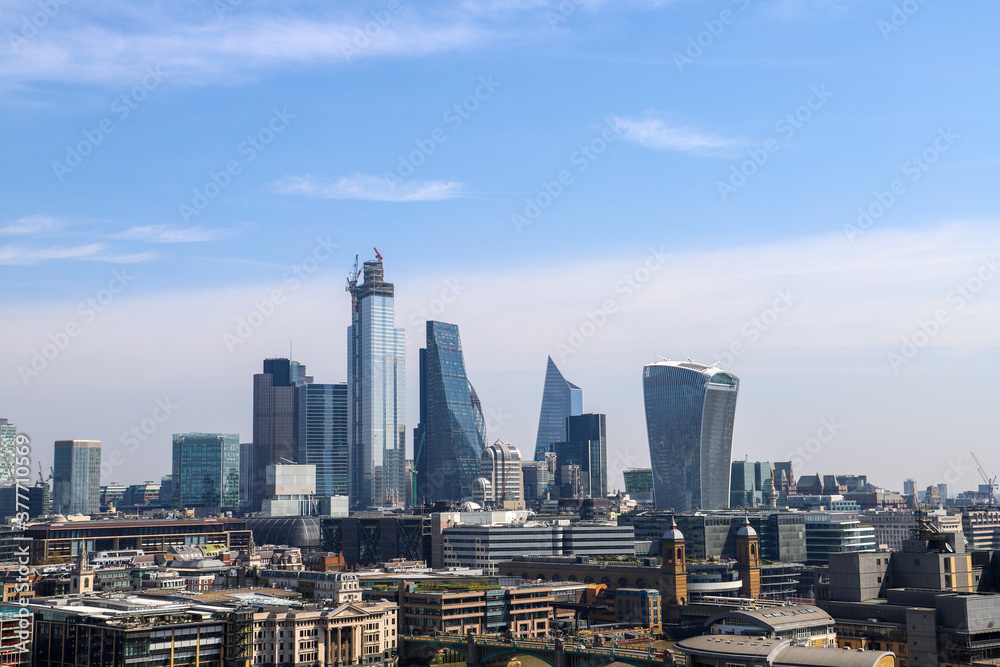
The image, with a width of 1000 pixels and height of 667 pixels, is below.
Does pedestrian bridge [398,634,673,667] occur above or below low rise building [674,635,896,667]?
below

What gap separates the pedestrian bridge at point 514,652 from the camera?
144m

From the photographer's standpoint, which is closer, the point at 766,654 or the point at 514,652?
the point at 766,654

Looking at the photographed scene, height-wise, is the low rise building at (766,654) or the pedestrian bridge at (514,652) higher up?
the low rise building at (766,654)

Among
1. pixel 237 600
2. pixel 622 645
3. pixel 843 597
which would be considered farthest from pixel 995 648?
pixel 237 600

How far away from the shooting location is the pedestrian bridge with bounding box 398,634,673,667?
144 m

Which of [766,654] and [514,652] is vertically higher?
[766,654]

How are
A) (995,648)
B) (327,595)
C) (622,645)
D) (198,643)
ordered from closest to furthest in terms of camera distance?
(995,648), (198,643), (622,645), (327,595)

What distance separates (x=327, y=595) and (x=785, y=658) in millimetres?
95618

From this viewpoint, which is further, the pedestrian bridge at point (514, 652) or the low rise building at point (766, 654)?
the pedestrian bridge at point (514, 652)

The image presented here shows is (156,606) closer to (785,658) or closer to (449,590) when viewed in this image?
(449,590)

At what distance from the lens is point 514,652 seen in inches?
6422

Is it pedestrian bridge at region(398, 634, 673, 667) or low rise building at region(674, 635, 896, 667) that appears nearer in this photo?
low rise building at region(674, 635, 896, 667)

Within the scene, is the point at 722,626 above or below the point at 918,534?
below

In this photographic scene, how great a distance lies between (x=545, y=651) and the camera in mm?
157375
